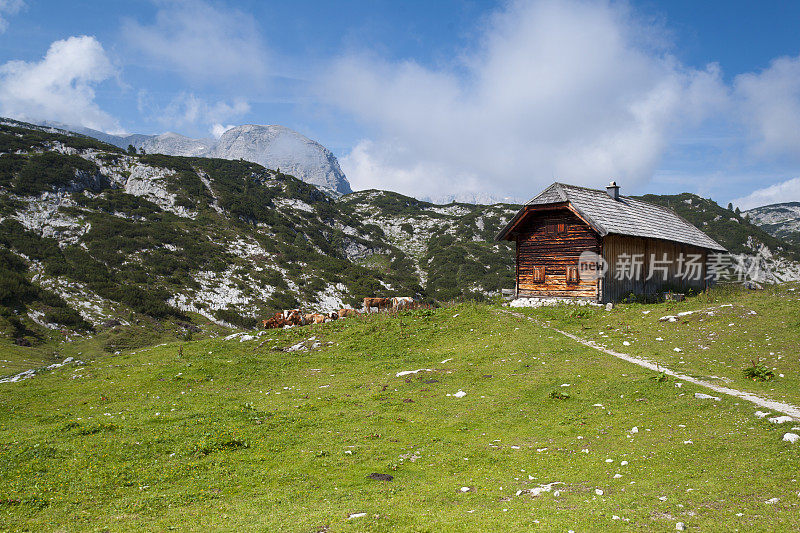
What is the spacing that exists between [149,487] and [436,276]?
8987 cm

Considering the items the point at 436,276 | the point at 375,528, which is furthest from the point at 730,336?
the point at 436,276

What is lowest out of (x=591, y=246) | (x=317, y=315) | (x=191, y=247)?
(x=317, y=315)

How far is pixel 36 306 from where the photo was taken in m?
40.5

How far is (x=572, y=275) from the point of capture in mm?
29375

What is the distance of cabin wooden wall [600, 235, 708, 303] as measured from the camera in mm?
28828

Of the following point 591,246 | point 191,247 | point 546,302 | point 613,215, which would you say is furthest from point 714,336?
point 191,247

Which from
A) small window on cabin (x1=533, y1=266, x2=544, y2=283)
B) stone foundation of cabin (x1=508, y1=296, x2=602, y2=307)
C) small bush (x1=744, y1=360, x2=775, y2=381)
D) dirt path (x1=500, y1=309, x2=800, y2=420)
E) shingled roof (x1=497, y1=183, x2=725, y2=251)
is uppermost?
shingled roof (x1=497, y1=183, x2=725, y2=251)

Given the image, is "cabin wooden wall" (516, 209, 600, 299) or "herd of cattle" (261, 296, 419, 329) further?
"cabin wooden wall" (516, 209, 600, 299)

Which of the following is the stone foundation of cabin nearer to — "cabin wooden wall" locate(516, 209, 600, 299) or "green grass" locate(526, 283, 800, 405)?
"cabin wooden wall" locate(516, 209, 600, 299)

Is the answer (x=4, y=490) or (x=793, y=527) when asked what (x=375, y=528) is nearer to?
(x=793, y=527)

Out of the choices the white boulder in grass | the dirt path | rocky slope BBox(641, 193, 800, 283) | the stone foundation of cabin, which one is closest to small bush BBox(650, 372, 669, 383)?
the dirt path

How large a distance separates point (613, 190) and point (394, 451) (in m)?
31.5

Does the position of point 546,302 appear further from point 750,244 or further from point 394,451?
point 750,244

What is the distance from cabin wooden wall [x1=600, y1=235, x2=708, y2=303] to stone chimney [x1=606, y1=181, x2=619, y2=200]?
4.69 meters
